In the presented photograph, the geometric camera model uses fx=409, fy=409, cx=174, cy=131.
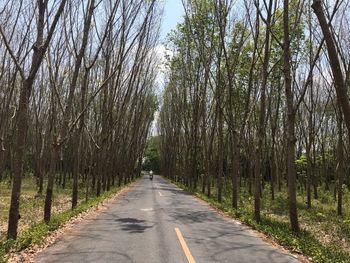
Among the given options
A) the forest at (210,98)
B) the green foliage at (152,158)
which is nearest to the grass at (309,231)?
the forest at (210,98)

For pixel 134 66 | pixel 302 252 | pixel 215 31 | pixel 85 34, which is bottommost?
pixel 302 252

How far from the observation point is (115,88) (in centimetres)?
2272

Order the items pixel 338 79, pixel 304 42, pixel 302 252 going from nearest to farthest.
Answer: pixel 338 79 < pixel 302 252 < pixel 304 42

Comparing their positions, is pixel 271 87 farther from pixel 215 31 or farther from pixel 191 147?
pixel 191 147

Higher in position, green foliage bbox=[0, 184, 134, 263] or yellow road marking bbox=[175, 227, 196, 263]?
green foliage bbox=[0, 184, 134, 263]

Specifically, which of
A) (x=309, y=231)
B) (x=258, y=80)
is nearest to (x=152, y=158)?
(x=258, y=80)

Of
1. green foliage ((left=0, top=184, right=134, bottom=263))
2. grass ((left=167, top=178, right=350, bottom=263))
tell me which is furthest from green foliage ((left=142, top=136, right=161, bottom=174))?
green foliage ((left=0, top=184, right=134, bottom=263))

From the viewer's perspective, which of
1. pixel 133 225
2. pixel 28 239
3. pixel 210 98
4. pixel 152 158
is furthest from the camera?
pixel 152 158

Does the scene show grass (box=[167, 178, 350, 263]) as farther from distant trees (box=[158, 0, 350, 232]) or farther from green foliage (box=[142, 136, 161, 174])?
green foliage (box=[142, 136, 161, 174])

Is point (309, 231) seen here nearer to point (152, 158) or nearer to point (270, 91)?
point (270, 91)

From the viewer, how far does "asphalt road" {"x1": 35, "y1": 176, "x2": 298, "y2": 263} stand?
7.70 metres

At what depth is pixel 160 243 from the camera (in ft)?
29.9

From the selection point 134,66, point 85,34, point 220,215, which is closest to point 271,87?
point 134,66

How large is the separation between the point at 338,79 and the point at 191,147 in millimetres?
30000
